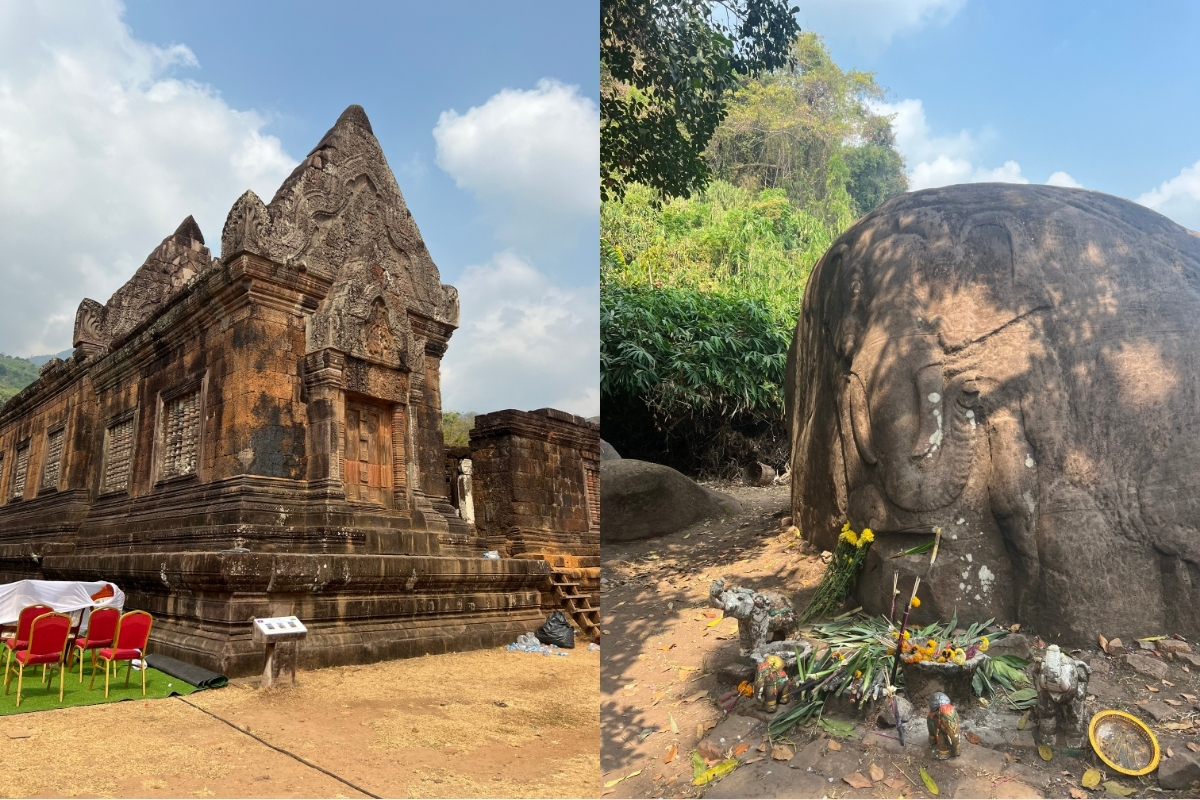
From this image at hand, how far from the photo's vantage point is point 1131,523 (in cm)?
328

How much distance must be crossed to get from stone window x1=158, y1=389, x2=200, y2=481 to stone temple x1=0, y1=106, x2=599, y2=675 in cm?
3

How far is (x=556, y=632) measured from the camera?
8406 millimetres

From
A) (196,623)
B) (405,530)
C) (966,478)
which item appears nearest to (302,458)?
(405,530)

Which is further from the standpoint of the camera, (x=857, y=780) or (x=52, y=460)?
(x=52, y=460)

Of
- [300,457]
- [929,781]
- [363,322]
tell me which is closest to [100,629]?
[300,457]

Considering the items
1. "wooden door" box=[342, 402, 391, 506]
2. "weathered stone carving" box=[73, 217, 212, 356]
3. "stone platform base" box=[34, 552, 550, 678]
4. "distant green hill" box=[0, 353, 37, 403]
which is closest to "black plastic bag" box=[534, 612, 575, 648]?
"stone platform base" box=[34, 552, 550, 678]

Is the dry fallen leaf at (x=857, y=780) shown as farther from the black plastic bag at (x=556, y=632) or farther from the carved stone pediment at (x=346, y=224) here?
the carved stone pediment at (x=346, y=224)

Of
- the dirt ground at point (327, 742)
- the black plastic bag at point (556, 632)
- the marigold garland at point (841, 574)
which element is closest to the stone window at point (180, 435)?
the dirt ground at point (327, 742)

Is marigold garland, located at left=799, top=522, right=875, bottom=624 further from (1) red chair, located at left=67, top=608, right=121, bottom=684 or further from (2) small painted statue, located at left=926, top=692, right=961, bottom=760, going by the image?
(1) red chair, located at left=67, top=608, right=121, bottom=684

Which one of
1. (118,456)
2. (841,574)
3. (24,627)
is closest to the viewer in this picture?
(841,574)

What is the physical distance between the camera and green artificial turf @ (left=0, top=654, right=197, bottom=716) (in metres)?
5.02

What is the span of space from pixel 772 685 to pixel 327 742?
8.65 ft

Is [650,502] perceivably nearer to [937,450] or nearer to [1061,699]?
[937,450]

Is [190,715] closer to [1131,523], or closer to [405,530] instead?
[405,530]
